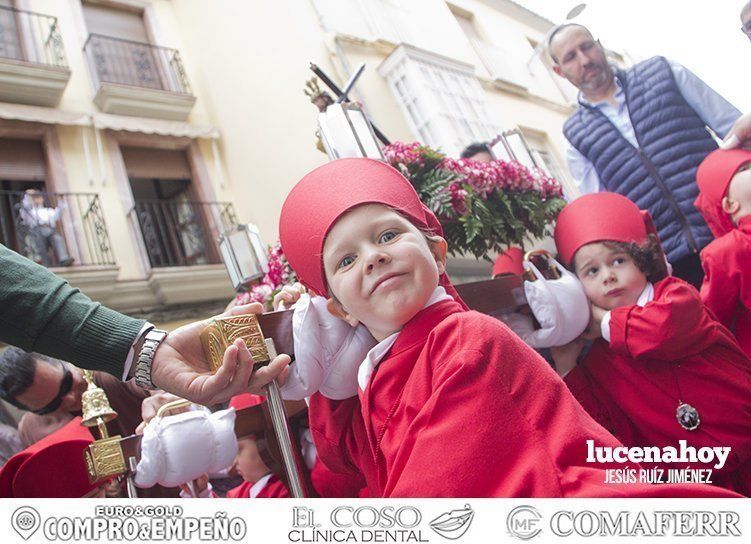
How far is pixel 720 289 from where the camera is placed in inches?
30.3

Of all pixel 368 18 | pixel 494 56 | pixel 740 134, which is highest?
pixel 368 18

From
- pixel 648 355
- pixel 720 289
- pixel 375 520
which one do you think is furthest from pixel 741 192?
pixel 375 520

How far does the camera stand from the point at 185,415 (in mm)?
748

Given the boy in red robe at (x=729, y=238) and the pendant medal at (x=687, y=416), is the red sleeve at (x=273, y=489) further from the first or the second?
the boy in red robe at (x=729, y=238)

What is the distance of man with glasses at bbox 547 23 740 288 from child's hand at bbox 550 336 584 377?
9.8 inches

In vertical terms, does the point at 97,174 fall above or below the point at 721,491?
above

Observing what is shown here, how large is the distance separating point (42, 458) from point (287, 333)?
423 mm

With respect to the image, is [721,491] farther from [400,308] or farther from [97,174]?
[97,174]

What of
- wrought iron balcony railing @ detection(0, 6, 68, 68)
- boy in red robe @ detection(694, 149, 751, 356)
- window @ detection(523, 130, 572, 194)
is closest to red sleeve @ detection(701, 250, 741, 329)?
boy in red robe @ detection(694, 149, 751, 356)

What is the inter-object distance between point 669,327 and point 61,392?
1.03 m

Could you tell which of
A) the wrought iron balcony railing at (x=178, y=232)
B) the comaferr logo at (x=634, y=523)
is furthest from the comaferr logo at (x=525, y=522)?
the wrought iron balcony railing at (x=178, y=232)

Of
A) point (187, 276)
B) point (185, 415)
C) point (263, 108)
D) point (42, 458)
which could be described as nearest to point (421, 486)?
A: point (185, 415)

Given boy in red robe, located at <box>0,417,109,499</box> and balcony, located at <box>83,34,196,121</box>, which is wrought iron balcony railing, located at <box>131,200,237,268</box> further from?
boy in red robe, located at <box>0,417,109,499</box>

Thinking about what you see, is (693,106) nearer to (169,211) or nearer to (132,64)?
(169,211)
